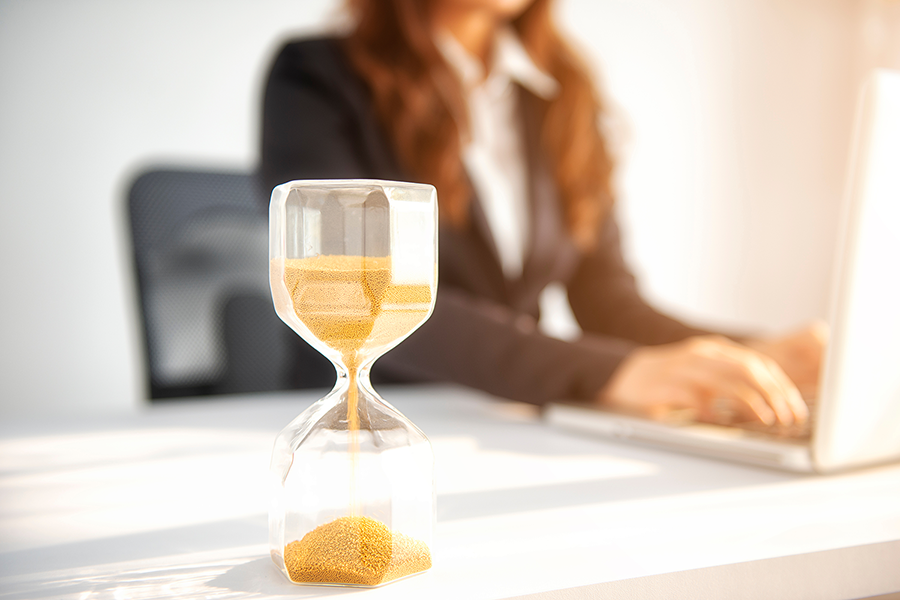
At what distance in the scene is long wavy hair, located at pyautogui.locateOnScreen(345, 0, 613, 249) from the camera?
3.65ft

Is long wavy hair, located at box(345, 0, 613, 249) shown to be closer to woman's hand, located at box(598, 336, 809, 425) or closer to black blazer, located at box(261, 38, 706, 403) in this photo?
black blazer, located at box(261, 38, 706, 403)

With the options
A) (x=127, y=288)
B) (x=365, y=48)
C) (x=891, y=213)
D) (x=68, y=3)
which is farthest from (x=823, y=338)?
(x=68, y=3)

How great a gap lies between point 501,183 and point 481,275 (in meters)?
0.36

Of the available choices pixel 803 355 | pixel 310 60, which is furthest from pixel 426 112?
pixel 803 355

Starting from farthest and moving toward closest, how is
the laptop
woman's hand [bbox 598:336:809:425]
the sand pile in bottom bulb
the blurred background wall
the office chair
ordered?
the blurred background wall < the office chair < woman's hand [bbox 598:336:809:425] < the laptop < the sand pile in bottom bulb

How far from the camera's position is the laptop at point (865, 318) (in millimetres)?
454

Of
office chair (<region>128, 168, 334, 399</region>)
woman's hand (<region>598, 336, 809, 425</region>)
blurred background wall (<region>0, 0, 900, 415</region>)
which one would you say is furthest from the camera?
blurred background wall (<region>0, 0, 900, 415</region>)

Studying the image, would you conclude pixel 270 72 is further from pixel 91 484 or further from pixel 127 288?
pixel 127 288

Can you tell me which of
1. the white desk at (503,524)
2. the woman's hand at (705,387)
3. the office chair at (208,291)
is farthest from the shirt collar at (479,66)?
the white desk at (503,524)

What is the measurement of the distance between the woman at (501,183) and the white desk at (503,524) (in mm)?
108

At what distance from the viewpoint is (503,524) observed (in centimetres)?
41

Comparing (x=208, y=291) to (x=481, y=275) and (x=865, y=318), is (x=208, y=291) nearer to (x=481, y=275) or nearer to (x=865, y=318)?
(x=481, y=275)

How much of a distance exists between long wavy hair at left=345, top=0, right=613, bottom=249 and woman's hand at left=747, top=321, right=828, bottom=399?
0.49 m

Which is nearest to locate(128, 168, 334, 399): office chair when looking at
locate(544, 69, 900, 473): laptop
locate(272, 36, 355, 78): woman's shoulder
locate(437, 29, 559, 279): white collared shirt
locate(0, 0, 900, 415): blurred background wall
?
locate(0, 0, 900, 415): blurred background wall
